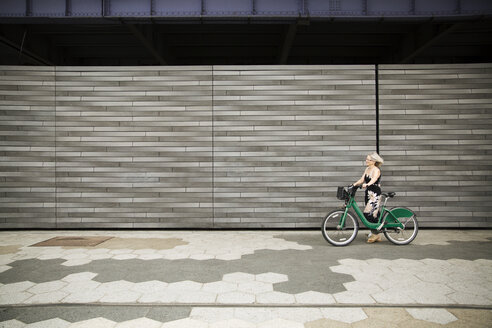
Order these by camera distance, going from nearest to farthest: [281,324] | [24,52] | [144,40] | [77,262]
Answer: [281,324], [77,262], [144,40], [24,52]

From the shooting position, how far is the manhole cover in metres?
5.73

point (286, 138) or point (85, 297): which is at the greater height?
point (286, 138)

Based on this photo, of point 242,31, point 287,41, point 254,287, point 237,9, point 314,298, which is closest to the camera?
point 314,298

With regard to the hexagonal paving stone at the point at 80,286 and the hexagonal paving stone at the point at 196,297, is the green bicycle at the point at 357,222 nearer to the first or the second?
the hexagonal paving stone at the point at 196,297

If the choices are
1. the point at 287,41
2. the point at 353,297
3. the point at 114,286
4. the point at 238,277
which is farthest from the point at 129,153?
the point at 287,41

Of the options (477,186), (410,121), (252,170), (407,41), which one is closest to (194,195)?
(252,170)

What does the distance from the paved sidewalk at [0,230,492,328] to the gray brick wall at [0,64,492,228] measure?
139cm

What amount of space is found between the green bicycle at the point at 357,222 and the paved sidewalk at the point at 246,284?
19cm

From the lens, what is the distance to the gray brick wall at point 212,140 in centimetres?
709

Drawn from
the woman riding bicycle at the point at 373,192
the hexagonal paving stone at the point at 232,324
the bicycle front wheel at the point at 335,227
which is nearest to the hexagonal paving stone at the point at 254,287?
the hexagonal paving stone at the point at 232,324

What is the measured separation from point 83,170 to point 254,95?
14.2 feet

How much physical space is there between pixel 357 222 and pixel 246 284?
110 inches

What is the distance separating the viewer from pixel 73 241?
600 centimetres

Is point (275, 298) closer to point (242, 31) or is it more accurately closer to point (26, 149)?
point (26, 149)
